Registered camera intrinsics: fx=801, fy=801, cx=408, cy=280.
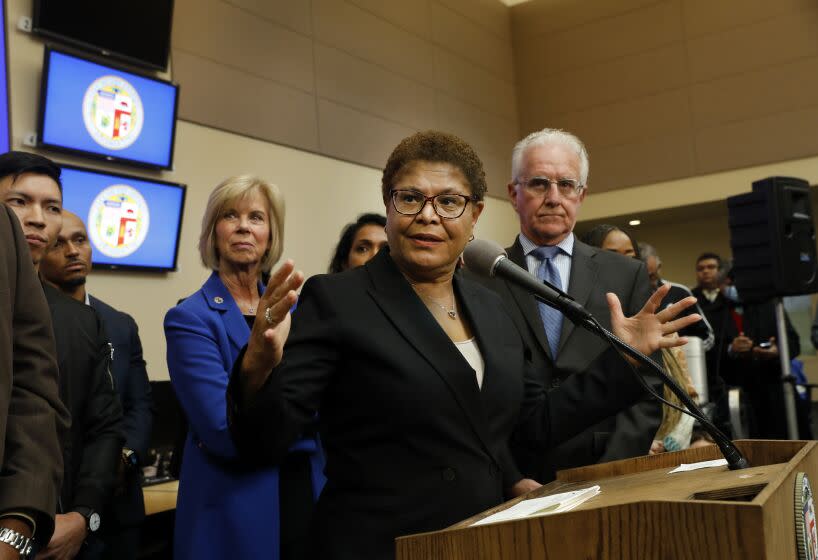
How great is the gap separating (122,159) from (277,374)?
12.7ft

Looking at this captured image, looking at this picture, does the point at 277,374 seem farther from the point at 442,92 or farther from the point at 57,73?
the point at 442,92

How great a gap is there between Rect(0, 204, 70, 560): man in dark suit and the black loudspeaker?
14.0 ft

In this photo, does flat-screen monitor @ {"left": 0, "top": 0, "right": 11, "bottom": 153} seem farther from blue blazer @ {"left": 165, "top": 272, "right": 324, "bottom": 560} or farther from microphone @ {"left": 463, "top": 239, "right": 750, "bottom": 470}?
microphone @ {"left": 463, "top": 239, "right": 750, "bottom": 470}

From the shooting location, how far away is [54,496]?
51.4 inches

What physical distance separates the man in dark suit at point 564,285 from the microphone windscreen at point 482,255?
1.77 feet

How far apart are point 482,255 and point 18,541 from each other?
0.89 meters

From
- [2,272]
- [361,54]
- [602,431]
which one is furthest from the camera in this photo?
[361,54]

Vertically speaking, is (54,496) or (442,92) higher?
(442,92)

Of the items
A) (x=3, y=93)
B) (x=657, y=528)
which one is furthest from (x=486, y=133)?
(x=657, y=528)

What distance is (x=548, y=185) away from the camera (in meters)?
2.32

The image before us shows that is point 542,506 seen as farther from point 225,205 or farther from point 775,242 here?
point 775,242

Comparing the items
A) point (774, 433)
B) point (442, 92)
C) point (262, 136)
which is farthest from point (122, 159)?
point (774, 433)

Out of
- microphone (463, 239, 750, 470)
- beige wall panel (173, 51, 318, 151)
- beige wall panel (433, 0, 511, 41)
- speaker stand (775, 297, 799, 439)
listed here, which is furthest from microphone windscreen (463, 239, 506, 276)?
beige wall panel (433, 0, 511, 41)

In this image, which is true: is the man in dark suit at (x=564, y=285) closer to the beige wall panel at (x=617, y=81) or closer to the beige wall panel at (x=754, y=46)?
the beige wall panel at (x=754, y=46)
